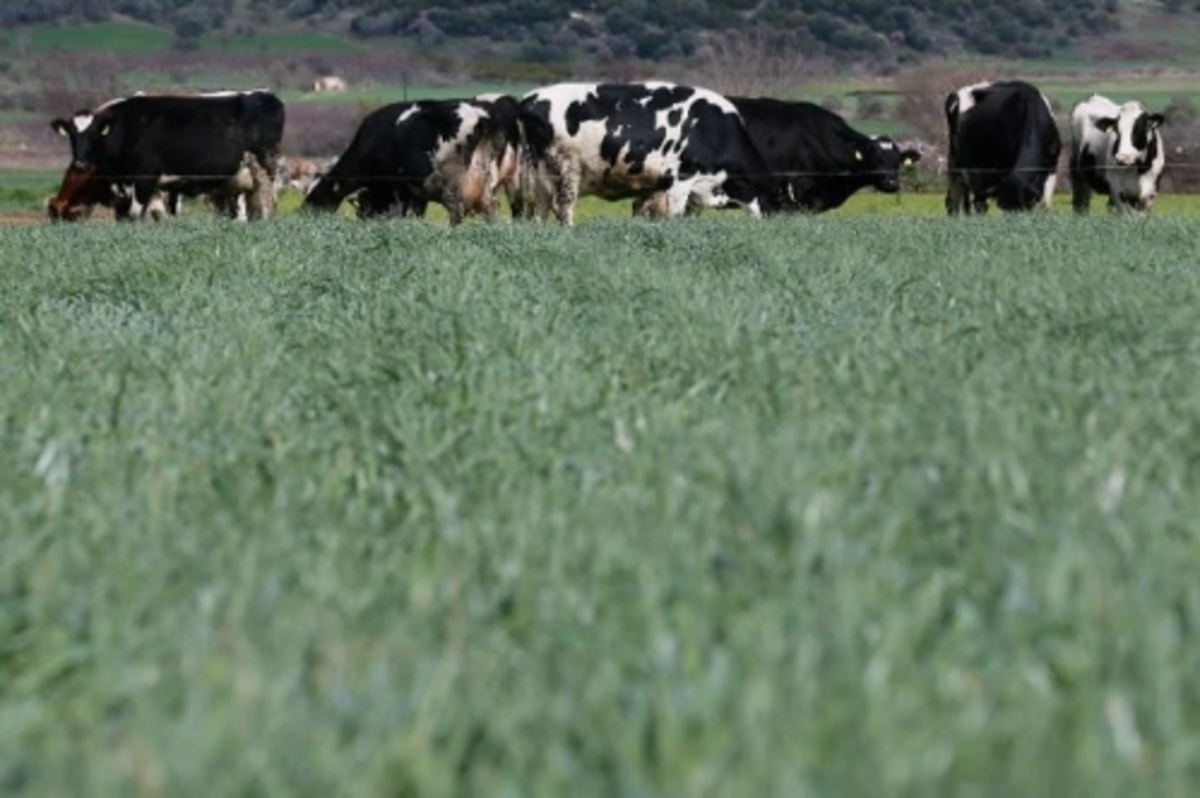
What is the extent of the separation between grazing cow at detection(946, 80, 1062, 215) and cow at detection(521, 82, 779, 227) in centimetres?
256

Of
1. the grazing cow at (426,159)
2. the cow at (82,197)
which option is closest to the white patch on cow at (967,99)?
the grazing cow at (426,159)

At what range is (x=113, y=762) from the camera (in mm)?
1839

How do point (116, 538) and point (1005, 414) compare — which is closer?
point (116, 538)

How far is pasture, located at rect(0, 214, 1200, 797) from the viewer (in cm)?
192

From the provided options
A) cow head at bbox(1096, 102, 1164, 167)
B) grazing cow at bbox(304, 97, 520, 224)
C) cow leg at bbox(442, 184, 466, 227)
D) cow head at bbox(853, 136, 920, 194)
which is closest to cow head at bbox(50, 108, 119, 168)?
grazing cow at bbox(304, 97, 520, 224)

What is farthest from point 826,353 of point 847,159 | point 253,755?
point 847,159

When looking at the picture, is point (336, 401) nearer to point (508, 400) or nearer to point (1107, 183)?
point (508, 400)

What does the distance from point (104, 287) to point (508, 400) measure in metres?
5.14

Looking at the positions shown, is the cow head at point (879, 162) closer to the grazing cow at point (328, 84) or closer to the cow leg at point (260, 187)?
the cow leg at point (260, 187)

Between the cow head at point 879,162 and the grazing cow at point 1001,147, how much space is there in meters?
2.10

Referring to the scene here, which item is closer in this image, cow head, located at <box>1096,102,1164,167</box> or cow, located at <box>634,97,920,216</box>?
cow head, located at <box>1096,102,1164,167</box>

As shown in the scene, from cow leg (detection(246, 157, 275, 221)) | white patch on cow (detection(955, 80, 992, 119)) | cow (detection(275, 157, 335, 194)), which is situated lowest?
cow (detection(275, 157, 335, 194))

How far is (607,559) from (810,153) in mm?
24999

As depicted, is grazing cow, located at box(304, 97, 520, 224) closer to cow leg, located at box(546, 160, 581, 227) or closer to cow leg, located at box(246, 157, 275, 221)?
cow leg, located at box(546, 160, 581, 227)
